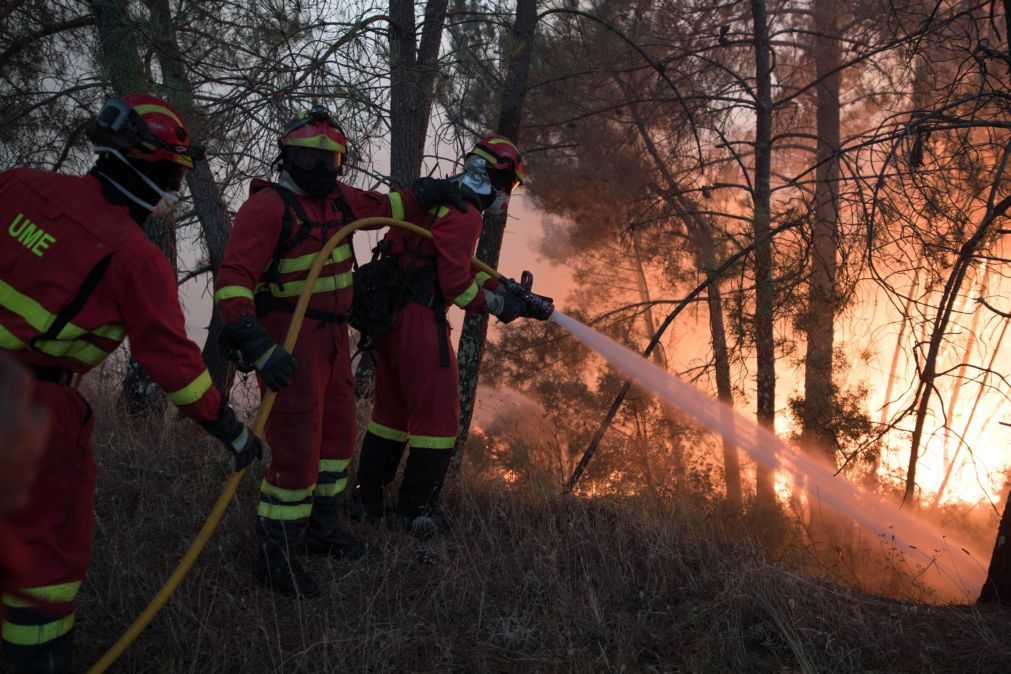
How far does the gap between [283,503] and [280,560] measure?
25 centimetres

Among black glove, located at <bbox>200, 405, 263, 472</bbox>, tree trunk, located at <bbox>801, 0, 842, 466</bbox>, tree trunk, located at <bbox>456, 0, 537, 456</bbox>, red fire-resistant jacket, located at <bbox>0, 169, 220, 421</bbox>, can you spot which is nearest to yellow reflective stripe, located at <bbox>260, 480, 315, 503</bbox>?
black glove, located at <bbox>200, 405, 263, 472</bbox>

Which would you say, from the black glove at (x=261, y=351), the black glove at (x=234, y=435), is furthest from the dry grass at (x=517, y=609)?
the black glove at (x=261, y=351)

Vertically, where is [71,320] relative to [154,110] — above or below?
below

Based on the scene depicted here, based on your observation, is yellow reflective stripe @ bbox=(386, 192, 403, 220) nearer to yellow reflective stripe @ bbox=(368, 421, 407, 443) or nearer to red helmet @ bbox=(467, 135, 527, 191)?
red helmet @ bbox=(467, 135, 527, 191)

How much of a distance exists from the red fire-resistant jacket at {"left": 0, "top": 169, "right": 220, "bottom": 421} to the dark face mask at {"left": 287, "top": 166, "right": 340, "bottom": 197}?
3.64ft

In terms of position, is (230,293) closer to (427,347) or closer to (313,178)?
(313,178)

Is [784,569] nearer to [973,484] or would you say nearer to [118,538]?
[118,538]

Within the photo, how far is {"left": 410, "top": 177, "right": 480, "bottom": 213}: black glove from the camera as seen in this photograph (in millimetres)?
4246

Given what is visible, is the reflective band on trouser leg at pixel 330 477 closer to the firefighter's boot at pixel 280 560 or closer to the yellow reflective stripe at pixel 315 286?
the firefighter's boot at pixel 280 560

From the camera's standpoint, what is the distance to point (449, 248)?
422cm

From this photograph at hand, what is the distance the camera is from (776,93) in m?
13.7

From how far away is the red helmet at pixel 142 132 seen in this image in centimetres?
276

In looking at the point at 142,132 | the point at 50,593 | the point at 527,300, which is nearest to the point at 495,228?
the point at 527,300

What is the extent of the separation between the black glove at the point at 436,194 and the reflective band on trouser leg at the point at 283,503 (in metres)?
1.54
